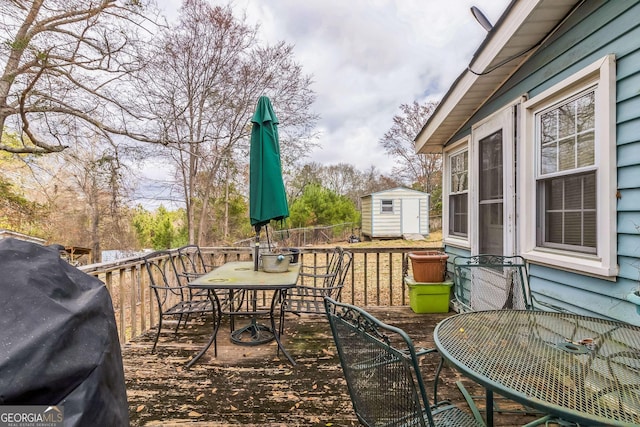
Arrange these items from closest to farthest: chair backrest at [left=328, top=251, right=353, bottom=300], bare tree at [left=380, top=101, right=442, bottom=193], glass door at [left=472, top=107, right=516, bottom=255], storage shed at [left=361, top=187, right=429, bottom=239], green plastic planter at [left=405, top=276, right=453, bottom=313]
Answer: glass door at [left=472, top=107, right=516, bottom=255], chair backrest at [left=328, top=251, right=353, bottom=300], green plastic planter at [left=405, top=276, right=453, bottom=313], storage shed at [left=361, top=187, right=429, bottom=239], bare tree at [left=380, top=101, right=442, bottom=193]

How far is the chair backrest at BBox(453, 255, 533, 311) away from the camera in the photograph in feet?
8.31

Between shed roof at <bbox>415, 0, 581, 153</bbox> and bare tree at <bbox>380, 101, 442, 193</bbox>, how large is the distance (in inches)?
488

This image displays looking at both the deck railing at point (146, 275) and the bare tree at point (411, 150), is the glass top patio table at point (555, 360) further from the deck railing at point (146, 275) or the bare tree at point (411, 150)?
the bare tree at point (411, 150)

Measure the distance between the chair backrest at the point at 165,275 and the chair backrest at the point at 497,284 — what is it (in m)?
2.71

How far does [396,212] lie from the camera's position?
1425 cm

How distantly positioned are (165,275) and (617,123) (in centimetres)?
423

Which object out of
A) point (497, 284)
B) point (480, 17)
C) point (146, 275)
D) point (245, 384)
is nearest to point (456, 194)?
point (497, 284)

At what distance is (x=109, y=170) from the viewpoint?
286 inches

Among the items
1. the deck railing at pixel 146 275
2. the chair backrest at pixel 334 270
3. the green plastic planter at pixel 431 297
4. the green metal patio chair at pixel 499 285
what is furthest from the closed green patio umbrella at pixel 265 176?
the green plastic planter at pixel 431 297

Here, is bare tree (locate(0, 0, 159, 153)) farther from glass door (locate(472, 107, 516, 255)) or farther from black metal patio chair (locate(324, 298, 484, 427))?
black metal patio chair (locate(324, 298, 484, 427))

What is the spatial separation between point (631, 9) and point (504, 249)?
1940 mm

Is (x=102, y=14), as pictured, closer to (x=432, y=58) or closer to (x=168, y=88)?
(x=168, y=88)

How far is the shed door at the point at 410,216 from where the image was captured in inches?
562

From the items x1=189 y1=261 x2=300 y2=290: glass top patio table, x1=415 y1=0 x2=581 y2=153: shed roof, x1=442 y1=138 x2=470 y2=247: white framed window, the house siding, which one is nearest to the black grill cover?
x1=189 y1=261 x2=300 y2=290: glass top patio table
